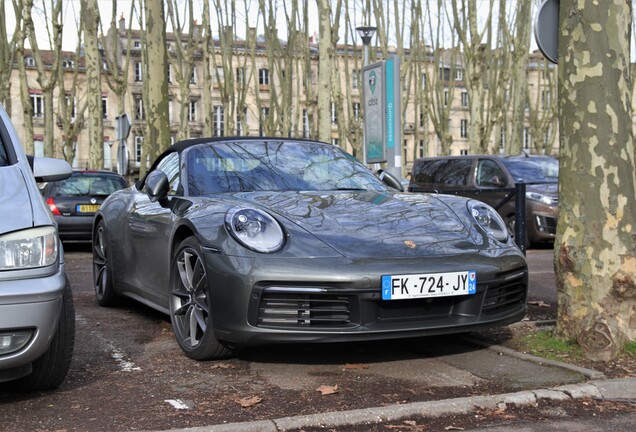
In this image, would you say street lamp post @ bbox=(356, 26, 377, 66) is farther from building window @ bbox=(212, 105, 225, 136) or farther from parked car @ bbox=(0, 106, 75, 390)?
building window @ bbox=(212, 105, 225, 136)

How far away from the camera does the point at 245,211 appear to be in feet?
16.5

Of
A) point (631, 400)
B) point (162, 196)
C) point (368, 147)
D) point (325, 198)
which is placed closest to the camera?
point (631, 400)

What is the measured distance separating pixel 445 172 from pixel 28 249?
41.2ft

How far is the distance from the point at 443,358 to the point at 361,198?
1.14 meters

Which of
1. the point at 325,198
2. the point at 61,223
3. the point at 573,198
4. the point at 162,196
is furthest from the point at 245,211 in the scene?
the point at 61,223

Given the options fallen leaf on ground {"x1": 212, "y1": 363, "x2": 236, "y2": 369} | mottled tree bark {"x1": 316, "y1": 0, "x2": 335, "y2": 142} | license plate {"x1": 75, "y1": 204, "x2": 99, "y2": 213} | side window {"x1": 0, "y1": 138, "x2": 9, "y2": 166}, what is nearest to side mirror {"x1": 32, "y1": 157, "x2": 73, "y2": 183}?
side window {"x1": 0, "y1": 138, "x2": 9, "y2": 166}

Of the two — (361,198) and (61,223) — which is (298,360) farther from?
(61,223)

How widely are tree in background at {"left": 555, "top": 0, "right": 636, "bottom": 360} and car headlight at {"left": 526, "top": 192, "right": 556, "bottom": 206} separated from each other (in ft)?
28.6

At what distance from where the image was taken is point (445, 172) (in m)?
16.0

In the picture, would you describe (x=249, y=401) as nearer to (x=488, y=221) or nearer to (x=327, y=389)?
(x=327, y=389)

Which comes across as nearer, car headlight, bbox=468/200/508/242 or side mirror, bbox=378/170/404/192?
car headlight, bbox=468/200/508/242

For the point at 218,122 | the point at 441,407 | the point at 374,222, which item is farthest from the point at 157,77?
the point at 218,122

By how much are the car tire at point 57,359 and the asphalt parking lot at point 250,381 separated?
70 mm

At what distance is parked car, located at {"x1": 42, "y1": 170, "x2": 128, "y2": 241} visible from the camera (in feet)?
49.4
